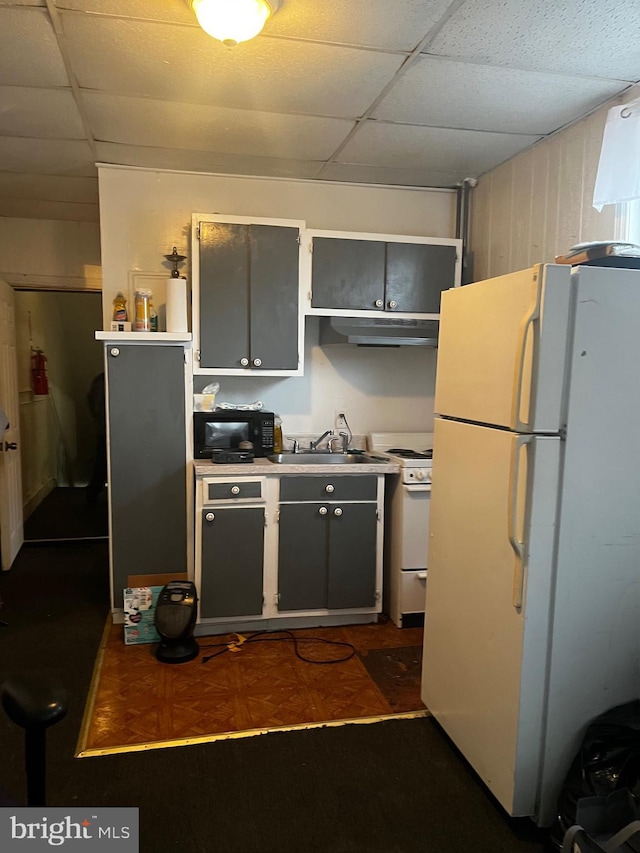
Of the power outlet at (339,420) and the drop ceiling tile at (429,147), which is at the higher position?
the drop ceiling tile at (429,147)

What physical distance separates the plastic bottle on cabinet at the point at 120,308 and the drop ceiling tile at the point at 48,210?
1.11 m

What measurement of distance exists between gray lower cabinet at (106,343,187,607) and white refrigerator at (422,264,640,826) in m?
1.88

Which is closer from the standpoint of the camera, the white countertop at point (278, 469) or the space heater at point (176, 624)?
the space heater at point (176, 624)

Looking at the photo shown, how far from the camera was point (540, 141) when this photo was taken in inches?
119

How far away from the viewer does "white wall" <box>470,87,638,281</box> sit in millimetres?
2674

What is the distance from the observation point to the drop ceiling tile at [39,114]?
2.52 metres

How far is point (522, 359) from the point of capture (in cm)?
177

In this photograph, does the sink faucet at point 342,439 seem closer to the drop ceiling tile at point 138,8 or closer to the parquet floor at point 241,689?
the parquet floor at point 241,689

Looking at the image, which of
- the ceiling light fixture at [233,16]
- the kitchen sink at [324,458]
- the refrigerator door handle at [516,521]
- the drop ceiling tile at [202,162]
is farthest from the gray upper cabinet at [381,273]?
the refrigerator door handle at [516,521]

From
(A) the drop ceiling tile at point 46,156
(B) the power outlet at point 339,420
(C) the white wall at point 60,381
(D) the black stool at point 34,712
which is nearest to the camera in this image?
(D) the black stool at point 34,712

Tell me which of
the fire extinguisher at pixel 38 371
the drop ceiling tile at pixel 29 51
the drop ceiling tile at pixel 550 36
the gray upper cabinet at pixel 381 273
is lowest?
the fire extinguisher at pixel 38 371

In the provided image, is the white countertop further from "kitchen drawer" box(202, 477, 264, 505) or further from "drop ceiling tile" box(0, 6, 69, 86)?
"drop ceiling tile" box(0, 6, 69, 86)

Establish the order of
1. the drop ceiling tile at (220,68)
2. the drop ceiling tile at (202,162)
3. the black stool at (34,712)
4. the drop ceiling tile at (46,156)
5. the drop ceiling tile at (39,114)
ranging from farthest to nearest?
the drop ceiling tile at (202,162) < the drop ceiling tile at (46,156) < the drop ceiling tile at (39,114) < the drop ceiling tile at (220,68) < the black stool at (34,712)

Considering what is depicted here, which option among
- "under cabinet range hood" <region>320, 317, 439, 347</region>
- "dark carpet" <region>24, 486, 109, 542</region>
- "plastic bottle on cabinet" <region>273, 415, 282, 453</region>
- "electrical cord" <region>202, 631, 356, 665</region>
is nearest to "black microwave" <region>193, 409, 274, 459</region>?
"plastic bottle on cabinet" <region>273, 415, 282, 453</region>
